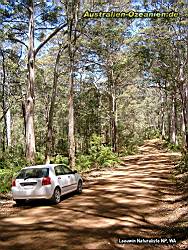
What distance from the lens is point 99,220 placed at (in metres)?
10.0

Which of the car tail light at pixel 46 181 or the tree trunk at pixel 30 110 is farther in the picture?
the tree trunk at pixel 30 110

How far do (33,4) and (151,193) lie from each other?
14.8 meters

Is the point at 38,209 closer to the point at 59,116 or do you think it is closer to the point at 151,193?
the point at 151,193

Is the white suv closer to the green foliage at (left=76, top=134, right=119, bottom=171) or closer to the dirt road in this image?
the dirt road

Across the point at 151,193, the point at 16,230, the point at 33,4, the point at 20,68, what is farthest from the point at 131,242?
the point at 20,68

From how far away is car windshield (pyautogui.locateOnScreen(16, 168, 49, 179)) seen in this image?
12.4 metres

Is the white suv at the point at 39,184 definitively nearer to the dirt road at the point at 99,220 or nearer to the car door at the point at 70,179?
the dirt road at the point at 99,220

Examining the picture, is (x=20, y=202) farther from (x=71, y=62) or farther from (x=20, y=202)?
(x=71, y=62)

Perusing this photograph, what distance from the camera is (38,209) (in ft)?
39.0

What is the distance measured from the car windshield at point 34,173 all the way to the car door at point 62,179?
0.56 meters

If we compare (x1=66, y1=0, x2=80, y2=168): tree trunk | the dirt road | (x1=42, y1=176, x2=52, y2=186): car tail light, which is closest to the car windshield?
(x1=42, y1=176, x2=52, y2=186): car tail light

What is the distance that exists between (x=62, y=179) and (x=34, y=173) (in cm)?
121

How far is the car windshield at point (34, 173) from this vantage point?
12.4 m

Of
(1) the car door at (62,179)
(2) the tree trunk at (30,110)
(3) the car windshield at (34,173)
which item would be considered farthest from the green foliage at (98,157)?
(3) the car windshield at (34,173)
